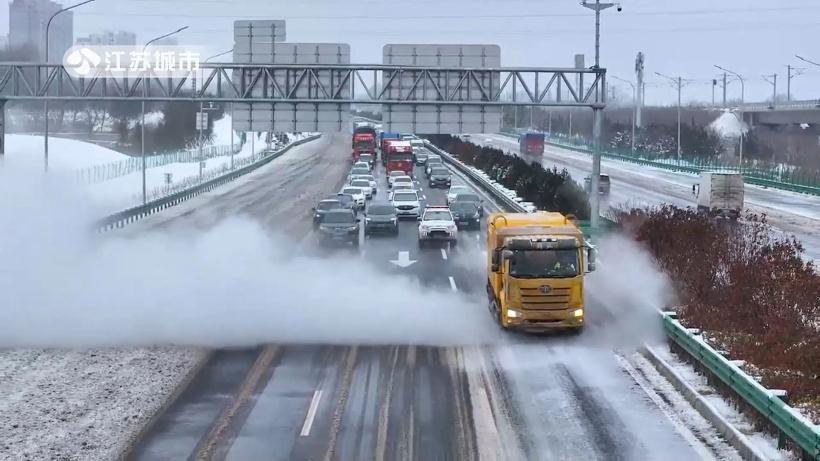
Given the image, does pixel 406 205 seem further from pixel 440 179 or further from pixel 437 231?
pixel 440 179

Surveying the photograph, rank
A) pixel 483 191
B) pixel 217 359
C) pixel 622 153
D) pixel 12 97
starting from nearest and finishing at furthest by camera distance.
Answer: pixel 217 359 < pixel 12 97 < pixel 483 191 < pixel 622 153

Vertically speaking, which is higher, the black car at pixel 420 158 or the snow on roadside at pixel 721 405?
the black car at pixel 420 158

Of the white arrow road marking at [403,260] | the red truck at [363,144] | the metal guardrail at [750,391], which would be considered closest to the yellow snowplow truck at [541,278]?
the metal guardrail at [750,391]

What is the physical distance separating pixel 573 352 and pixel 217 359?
22.4 feet

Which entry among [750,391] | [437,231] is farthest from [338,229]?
[750,391]

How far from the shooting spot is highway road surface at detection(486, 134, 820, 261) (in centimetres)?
5278

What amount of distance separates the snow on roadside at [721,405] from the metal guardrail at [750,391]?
23 cm

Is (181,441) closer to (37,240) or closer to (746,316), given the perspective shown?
(746,316)

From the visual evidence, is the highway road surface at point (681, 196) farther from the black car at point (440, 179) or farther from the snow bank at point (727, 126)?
the snow bank at point (727, 126)

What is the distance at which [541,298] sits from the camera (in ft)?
77.5

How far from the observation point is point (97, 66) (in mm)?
42000

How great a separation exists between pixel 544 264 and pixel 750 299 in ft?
13.7

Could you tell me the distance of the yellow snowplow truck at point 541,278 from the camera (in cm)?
2366

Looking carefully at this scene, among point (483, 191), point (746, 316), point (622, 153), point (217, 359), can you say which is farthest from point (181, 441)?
point (622, 153)
